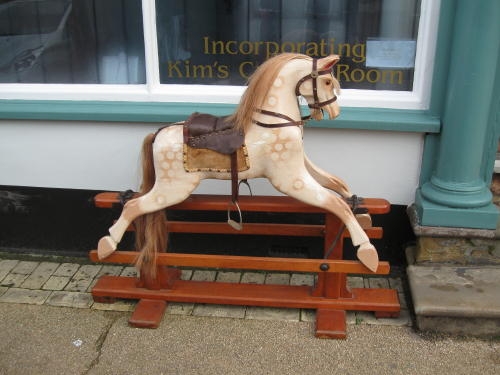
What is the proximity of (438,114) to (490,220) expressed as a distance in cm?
71

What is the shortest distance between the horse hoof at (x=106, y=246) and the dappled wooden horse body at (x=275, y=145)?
0.07 m

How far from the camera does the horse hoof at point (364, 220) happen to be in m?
3.24

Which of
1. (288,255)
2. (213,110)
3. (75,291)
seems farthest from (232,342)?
(213,110)

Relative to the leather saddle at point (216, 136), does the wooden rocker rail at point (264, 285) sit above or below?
below

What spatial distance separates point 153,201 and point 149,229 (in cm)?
22

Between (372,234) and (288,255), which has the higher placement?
(372,234)

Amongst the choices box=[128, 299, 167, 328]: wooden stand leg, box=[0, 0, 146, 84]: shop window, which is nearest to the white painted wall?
box=[0, 0, 146, 84]: shop window

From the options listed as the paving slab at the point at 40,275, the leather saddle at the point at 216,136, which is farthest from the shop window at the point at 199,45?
the paving slab at the point at 40,275

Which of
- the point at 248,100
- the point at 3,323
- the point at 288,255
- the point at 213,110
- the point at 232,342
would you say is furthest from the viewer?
the point at 288,255

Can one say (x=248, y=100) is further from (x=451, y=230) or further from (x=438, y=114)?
(x=451, y=230)

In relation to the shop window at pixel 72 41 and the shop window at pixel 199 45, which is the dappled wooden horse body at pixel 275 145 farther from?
the shop window at pixel 72 41

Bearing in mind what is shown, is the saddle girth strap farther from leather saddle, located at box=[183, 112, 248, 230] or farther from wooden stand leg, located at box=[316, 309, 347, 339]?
wooden stand leg, located at box=[316, 309, 347, 339]

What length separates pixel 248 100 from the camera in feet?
9.29

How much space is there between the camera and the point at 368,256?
3023 millimetres
